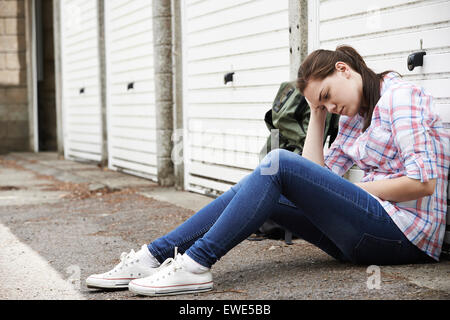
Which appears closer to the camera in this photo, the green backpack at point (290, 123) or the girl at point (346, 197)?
the girl at point (346, 197)

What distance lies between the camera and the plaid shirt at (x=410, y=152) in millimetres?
A: 2971

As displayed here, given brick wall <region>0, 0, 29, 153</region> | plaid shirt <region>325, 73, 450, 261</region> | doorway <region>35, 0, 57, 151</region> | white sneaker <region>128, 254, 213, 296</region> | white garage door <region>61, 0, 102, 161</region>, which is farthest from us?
doorway <region>35, 0, 57, 151</region>

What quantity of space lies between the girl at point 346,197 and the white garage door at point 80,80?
7.52 metres

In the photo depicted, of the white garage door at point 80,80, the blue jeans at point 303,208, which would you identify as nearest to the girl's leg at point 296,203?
the blue jeans at point 303,208

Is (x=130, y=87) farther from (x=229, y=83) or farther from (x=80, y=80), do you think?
(x=229, y=83)

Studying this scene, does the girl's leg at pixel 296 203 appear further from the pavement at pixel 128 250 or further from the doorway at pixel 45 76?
the doorway at pixel 45 76

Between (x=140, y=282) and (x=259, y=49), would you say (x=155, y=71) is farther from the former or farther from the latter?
(x=140, y=282)

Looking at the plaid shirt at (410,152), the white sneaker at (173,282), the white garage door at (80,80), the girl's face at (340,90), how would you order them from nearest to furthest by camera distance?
the plaid shirt at (410,152)
the white sneaker at (173,282)
the girl's face at (340,90)
the white garage door at (80,80)

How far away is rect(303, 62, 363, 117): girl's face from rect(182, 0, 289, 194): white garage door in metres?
2.22

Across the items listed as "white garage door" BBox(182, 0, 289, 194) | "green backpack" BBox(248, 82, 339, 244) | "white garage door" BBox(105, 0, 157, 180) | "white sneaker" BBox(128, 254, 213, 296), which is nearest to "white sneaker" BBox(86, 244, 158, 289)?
"white sneaker" BBox(128, 254, 213, 296)

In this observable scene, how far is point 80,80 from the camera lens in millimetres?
11562

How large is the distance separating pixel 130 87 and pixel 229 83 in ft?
9.77

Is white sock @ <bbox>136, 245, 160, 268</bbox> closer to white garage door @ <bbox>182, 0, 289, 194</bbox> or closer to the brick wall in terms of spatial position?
white garage door @ <bbox>182, 0, 289, 194</bbox>

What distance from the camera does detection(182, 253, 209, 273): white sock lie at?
10.1 ft
